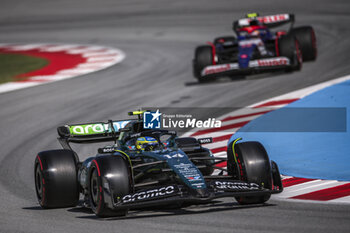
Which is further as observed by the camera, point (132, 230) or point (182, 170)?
point (182, 170)

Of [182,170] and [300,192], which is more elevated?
[182,170]

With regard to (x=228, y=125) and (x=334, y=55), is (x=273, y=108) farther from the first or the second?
(x=334, y=55)

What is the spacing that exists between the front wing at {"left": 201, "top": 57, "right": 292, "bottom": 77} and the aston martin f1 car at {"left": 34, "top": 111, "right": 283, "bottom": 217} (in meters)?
8.48

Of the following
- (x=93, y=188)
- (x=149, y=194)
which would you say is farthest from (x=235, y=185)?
(x=93, y=188)

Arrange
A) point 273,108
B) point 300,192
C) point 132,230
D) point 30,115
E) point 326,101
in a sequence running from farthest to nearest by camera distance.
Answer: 1. point 30,115
2. point 273,108
3. point 326,101
4. point 300,192
5. point 132,230

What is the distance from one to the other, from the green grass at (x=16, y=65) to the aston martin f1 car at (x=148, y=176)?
42.8 feet

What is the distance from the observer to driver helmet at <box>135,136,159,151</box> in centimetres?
992

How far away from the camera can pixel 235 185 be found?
8836 millimetres

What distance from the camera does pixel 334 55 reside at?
21.5m

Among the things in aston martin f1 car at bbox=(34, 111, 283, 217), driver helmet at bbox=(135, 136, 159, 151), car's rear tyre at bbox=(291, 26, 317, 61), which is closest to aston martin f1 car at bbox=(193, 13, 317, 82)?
car's rear tyre at bbox=(291, 26, 317, 61)

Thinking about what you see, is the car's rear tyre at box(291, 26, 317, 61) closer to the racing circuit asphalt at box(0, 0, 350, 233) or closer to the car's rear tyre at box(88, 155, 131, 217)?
the racing circuit asphalt at box(0, 0, 350, 233)

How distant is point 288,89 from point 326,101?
327 centimetres

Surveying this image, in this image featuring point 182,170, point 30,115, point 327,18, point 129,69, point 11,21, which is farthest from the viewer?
point 11,21

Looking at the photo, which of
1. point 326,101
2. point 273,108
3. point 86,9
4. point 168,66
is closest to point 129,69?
point 168,66
